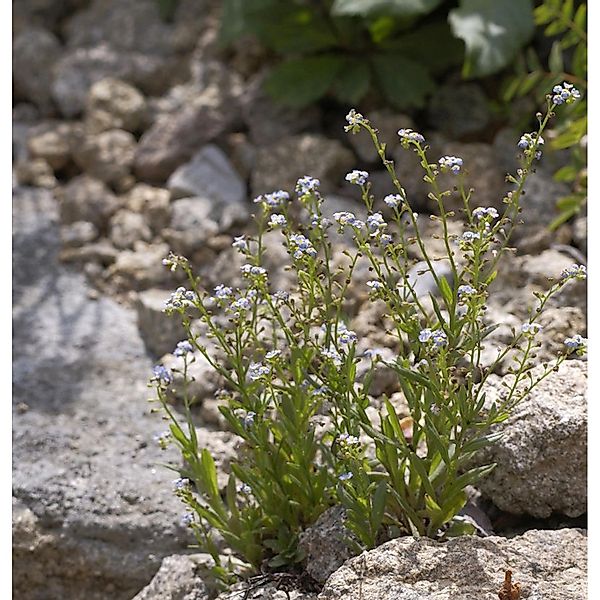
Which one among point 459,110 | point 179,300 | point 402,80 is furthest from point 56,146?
point 179,300

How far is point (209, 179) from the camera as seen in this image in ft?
11.8

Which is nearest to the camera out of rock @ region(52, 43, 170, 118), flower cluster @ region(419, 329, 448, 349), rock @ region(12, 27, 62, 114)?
flower cluster @ region(419, 329, 448, 349)

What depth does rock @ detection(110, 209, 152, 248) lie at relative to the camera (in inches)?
136

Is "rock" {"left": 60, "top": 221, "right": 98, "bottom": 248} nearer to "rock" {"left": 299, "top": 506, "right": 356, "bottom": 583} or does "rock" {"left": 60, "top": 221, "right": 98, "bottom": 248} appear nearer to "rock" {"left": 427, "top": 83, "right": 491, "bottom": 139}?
"rock" {"left": 427, "top": 83, "right": 491, "bottom": 139}

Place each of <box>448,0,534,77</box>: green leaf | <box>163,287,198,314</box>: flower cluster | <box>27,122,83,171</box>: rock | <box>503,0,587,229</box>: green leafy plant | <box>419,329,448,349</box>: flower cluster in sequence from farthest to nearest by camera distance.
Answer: <box>27,122,83,171</box>: rock < <box>448,0,534,77</box>: green leaf < <box>503,0,587,229</box>: green leafy plant < <box>163,287,198,314</box>: flower cluster < <box>419,329,448,349</box>: flower cluster

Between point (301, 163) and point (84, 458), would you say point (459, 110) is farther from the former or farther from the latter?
point (84, 458)

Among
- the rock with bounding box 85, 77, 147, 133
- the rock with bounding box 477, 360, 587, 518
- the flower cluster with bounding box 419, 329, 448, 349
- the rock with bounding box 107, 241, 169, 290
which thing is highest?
the rock with bounding box 85, 77, 147, 133

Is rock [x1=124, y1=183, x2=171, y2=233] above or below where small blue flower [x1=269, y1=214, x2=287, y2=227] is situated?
above

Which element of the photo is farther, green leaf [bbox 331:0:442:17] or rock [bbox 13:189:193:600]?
green leaf [bbox 331:0:442:17]

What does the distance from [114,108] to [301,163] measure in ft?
2.80

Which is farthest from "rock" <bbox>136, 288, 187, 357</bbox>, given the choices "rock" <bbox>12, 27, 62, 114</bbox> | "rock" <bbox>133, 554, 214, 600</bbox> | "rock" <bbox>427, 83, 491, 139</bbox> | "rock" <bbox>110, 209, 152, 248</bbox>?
"rock" <bbox>12, 27, 62, 114</bbox>

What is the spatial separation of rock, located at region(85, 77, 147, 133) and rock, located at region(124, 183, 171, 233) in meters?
0.33

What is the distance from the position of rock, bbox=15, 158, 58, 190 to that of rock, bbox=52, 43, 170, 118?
1.25 feet

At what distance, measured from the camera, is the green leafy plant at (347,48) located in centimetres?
354
